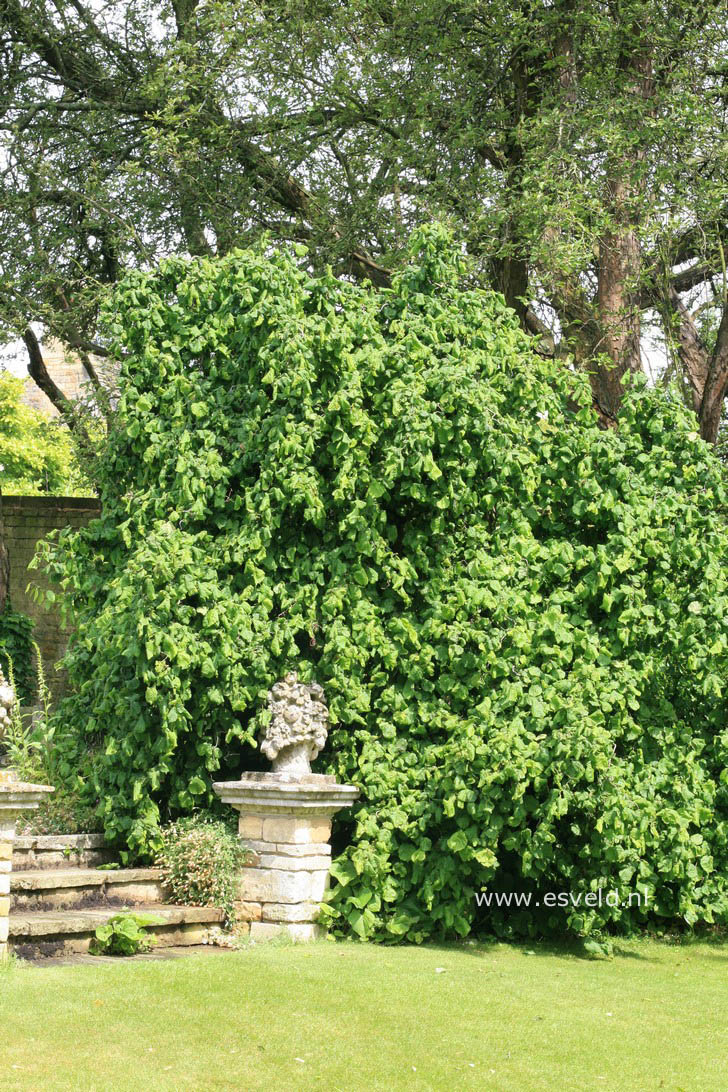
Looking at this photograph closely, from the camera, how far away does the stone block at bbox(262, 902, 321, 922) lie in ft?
23.9

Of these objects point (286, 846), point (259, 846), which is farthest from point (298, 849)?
point (259, 846)

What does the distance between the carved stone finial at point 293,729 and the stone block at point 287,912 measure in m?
0.82

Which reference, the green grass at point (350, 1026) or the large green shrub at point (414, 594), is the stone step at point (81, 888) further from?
the green grass at point (350, 1026)

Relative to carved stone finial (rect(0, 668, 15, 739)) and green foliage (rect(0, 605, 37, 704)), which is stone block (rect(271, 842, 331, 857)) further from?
green foliage (rect(0, 605, 37, 704))

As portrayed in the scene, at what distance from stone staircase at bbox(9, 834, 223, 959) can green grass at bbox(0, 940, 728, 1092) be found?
0.44 m

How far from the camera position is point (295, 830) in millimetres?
7359

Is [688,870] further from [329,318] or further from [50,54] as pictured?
[50,54]

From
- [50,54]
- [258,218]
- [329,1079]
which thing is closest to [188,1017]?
[329,1079]

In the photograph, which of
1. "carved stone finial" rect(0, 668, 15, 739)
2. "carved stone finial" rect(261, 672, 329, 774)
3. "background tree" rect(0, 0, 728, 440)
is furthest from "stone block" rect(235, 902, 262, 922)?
"background tree" rect(0, 0, 728, 440)

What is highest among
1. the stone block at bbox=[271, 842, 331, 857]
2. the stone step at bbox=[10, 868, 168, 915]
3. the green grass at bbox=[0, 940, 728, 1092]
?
the stone block at bbox=[271, 842, 331, 857]

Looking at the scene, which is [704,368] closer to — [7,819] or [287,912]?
[287,912]

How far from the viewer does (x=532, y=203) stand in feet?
33.6

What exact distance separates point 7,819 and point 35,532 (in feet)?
34.3

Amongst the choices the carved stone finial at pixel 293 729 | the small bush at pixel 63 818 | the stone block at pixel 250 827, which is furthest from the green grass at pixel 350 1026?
the small bush at pixel 63 818
